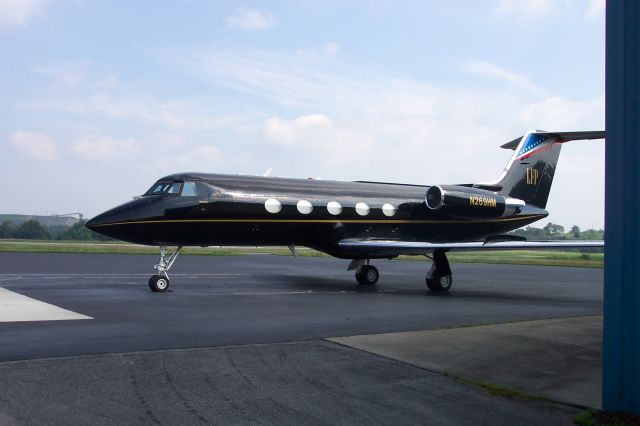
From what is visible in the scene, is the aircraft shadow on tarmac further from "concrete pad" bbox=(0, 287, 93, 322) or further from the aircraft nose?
"concrete pad" bbox=(0, 287, 93, 322)

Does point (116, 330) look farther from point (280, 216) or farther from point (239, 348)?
point (280, 216)

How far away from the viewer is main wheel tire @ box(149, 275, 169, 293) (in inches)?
591

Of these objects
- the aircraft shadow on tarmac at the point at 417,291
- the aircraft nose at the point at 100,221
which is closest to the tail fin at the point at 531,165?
the aircraft shadow on tarmac at the point at 417,291

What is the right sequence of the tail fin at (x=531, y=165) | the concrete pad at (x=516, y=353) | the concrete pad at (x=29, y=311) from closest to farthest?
the concrete pad at (x=516, y=353), the concrete pad at (x=29, y=311), the tail fin at (x=531, y=165)

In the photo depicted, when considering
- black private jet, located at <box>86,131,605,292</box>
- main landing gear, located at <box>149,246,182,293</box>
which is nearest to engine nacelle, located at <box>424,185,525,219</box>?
black private jet, located at <box>86,131,605,292</box>

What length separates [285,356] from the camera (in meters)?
7.38

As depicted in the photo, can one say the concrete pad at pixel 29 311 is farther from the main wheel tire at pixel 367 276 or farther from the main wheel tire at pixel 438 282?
the main wheel tire at pixel 438 282

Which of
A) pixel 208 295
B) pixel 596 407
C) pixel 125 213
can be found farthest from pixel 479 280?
pixel 596 407

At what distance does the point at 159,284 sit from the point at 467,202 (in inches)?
393

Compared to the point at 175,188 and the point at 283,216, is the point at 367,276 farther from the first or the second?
the point at 175,188

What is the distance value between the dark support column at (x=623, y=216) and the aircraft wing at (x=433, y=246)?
33.8 ft

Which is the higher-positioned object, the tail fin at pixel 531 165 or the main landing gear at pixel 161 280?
the tail fin at pixel 531 165

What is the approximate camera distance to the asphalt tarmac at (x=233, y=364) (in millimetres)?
5227

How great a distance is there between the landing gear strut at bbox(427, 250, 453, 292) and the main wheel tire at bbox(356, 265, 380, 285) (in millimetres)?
2115
